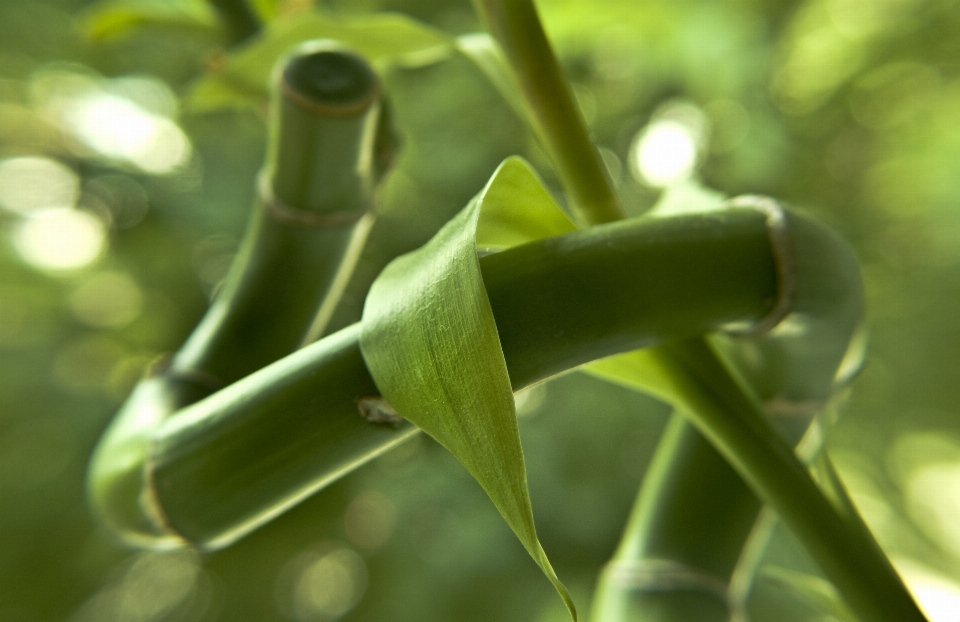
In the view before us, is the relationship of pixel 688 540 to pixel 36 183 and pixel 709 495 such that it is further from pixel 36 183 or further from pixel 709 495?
pixel 36 183

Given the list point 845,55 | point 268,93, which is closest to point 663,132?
point 845,55

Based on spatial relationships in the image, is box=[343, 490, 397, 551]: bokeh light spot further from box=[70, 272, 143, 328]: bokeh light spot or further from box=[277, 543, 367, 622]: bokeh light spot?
box=[70, 272, 143, 328]: bokeh light spot

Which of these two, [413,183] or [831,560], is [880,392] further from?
[831,560]

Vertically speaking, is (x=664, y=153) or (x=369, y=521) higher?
(x=664, y=153)

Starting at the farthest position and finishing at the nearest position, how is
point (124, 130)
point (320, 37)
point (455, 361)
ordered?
point (124, 130), point (320, 37), point (455, 361)

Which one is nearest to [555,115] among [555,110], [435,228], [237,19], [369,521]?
[555,110]

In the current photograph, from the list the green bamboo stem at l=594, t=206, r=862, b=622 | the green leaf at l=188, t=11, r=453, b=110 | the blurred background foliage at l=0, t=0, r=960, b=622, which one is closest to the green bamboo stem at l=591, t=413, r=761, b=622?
the green bamboo stem at l=594, t=206, r=862, b=622

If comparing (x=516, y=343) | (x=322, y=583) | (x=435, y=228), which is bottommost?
(x=322, y=583)
